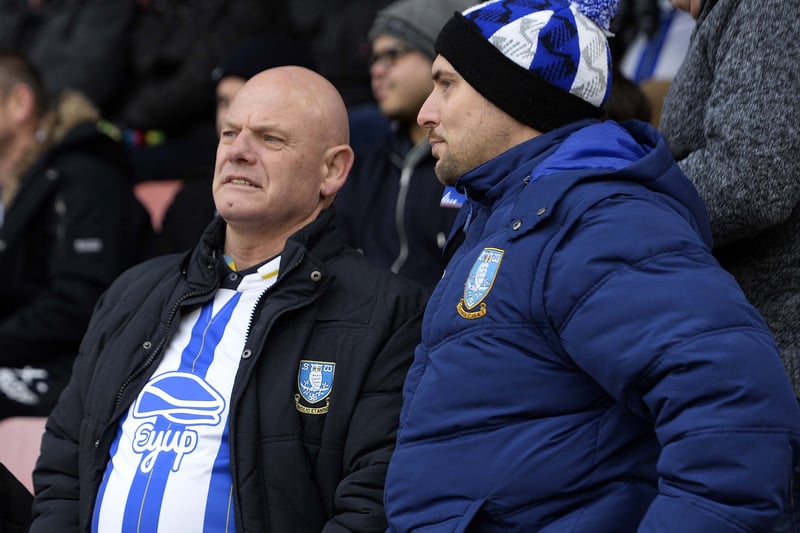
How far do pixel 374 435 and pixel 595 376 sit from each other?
745 mm

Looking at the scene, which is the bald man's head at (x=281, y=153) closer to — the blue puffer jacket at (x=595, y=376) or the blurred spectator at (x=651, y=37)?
the blue puffer jacket at (x=595, y=376)

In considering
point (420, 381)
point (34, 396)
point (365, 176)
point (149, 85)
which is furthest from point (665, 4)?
point (420, 381)

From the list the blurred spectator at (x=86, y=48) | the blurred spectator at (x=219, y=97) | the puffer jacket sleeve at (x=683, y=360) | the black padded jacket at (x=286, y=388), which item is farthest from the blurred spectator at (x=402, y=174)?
the blurred spectator at (x=86, y=48)

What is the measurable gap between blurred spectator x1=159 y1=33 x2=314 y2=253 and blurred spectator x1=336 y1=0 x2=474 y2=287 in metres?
0.48

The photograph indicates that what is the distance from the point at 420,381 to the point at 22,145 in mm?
3066

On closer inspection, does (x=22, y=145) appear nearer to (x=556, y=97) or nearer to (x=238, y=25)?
(x=238, y=25)

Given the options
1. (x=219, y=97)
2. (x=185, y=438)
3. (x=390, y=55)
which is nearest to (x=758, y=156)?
(x=185, y=438)

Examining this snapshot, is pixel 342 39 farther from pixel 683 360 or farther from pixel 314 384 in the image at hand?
pixel 683 360

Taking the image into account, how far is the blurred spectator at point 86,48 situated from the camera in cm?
617

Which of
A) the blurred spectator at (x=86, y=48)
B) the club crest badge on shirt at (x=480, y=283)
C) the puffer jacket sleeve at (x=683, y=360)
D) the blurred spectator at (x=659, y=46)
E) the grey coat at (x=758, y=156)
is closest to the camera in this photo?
the puffer jacket sleeve at (x=683, y=360)

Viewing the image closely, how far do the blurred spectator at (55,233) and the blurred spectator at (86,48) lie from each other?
1567 mm

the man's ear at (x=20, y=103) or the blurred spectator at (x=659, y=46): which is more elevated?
the man's ear at (x=20, y=103)

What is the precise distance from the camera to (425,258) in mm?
3631

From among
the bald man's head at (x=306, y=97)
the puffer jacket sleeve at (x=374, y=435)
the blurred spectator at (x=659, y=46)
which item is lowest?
the puffer jacket sleeve at (x=374, y=435)
